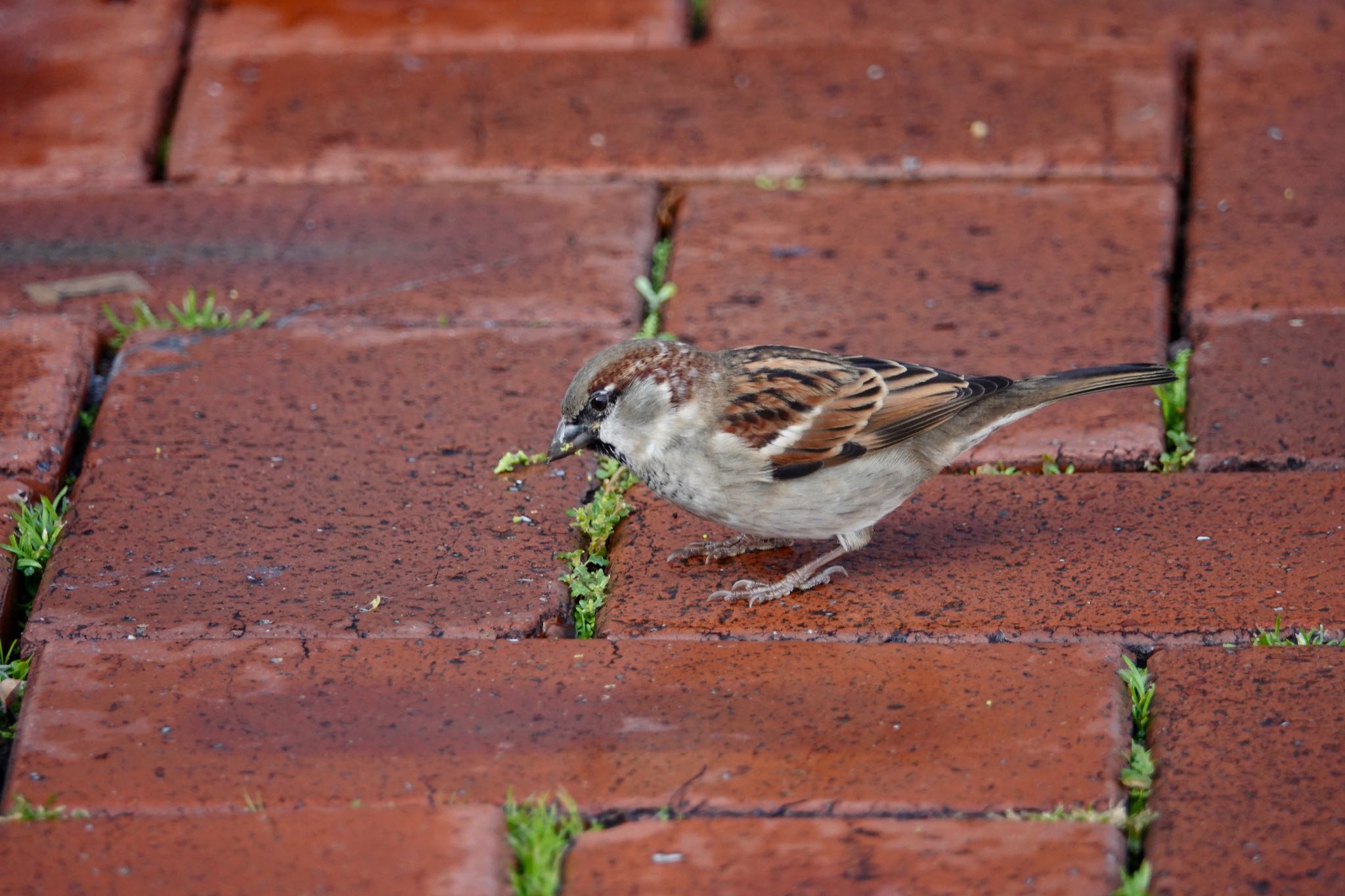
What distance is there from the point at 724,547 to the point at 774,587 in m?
0.24

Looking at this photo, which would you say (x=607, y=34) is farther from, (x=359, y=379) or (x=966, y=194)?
(x=359, y=379)

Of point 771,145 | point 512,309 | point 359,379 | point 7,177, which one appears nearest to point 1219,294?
point 771,145

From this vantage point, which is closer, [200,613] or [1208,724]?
[1208,724]

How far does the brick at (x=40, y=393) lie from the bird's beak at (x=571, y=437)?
128cm

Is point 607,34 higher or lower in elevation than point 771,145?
higher

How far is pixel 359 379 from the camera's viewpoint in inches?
160

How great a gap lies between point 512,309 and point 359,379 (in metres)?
0.50

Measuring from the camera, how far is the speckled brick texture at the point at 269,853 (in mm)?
2529

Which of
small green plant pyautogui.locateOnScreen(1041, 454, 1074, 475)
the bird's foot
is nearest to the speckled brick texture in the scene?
the bird's foot

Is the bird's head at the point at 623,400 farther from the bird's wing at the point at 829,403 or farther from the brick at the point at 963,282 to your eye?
the brick at the point at 963,282

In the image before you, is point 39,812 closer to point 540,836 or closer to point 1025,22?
point 540,836

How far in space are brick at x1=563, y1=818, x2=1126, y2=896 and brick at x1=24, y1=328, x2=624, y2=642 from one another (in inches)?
29.1

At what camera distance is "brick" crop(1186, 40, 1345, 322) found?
422 cm

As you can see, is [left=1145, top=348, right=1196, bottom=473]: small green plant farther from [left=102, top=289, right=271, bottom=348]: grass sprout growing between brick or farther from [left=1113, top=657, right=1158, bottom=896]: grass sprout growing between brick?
[left=102, top=289, right=271, bottom=348]: grass sprout growing between brick
